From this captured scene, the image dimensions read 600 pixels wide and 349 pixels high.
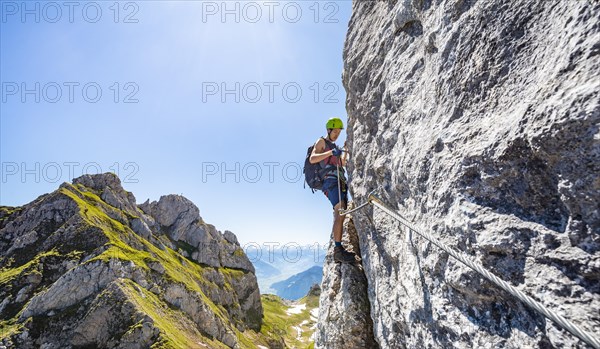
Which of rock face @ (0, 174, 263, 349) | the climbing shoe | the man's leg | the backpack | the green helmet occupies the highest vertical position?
the green helmet

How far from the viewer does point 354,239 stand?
13.2 metres

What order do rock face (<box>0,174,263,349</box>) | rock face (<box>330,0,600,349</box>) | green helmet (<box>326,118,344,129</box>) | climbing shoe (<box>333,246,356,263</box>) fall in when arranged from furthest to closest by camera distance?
rock face (<box>0,174,263,349</box>) → green helmet (<box>326,118,344,129</box>) → climbing shoe (<box>333,246,356,263</box>) → rock face (<box>330,0,600,349</box>)

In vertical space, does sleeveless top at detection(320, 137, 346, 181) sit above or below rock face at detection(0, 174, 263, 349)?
above

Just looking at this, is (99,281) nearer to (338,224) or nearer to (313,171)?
(313,171)

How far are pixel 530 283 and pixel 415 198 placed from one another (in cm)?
304

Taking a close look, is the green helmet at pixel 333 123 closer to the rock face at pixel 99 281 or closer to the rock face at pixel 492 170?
the rock face at pixel 492 170

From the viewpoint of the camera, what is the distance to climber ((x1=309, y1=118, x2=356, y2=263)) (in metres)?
11.9

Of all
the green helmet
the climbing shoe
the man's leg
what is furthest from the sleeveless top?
the climbing shoe

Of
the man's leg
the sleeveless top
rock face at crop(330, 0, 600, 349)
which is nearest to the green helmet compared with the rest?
Answer: the sleeveless top

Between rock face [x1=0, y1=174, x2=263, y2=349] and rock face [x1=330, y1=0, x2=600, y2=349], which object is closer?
rock face [x1=330, y1=0, x2=600, y2=349]

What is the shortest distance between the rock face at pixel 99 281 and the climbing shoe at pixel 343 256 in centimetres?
6926

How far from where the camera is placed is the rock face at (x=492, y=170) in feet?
11.9

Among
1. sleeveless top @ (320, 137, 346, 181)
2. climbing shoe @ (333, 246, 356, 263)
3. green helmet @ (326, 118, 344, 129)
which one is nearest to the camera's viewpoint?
A: climbing shoe @ (333, 246, 356, 263)

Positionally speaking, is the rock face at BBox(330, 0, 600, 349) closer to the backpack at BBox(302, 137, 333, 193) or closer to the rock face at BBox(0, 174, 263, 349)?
the backpack at BBox(302, 137, 333, 193)
